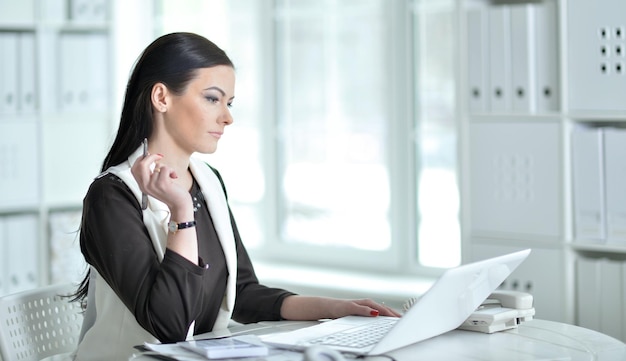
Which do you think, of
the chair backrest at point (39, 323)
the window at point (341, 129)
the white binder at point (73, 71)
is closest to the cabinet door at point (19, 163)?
the white binder at point (73, 71)

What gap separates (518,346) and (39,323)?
3.74 ft

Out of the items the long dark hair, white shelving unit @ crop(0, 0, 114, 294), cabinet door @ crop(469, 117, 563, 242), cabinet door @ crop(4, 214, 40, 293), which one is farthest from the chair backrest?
cabinet door @ crop(4, 214, 40, 293)

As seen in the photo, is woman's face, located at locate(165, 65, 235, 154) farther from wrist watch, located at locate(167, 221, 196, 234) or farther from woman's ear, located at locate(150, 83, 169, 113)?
wrist watch, located at locate(167, 221, 196, 234)

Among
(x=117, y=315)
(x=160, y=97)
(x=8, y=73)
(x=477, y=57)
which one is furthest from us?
(x=8, y=73)

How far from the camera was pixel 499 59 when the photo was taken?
3.13 meters

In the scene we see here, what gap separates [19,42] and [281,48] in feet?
3.74

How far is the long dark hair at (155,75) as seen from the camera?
7.26 feet

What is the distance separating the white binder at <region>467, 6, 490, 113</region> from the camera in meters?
3.16

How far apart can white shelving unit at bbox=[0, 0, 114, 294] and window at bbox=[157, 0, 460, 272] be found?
610mm


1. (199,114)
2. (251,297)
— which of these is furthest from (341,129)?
(199,114)

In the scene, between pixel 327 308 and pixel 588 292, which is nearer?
pixel 327 308

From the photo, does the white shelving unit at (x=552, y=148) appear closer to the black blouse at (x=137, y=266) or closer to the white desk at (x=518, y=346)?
the white desk at (x=518, y=346)

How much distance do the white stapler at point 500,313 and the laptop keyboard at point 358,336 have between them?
18cm

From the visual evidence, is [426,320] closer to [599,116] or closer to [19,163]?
[599,116]
